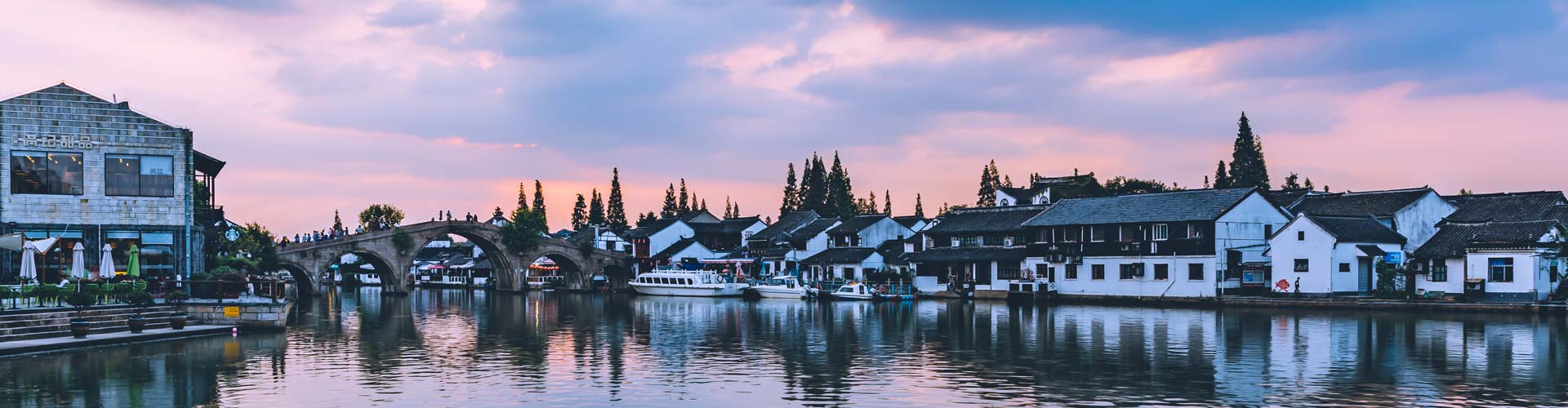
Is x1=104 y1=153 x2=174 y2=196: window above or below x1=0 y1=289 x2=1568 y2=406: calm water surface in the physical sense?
above

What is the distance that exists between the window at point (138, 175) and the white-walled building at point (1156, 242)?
50.4 metres

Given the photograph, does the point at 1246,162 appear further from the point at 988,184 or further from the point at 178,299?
the point at 178,299

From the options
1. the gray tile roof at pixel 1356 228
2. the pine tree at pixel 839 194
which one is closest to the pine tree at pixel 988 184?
the pine tree at pixel 839 194

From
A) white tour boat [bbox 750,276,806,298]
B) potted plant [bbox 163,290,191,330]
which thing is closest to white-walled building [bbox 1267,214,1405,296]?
white tour boat [bbox 750,276,806,298]

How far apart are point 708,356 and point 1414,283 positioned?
4508 centimetres

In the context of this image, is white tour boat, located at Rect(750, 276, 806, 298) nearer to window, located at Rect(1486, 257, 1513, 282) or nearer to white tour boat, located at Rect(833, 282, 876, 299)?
white tour boat, located at Rect(833, 282, 876, 299)

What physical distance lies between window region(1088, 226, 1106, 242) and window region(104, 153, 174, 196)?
5157 cm

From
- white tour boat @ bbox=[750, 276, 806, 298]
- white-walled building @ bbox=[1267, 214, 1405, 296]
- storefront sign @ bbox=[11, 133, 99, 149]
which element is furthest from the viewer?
white tour boat @ bbox=[750, 276, 806, 298]

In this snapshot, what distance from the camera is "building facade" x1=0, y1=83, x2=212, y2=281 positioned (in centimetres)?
5025

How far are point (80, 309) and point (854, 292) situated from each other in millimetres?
49721

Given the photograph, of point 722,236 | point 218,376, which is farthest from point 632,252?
point 218,376

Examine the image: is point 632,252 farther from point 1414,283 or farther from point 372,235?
point 1414,283

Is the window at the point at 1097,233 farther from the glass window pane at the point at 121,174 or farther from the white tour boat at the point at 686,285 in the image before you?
the glass window pane at the point at 121,174

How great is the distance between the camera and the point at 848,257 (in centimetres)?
9500
